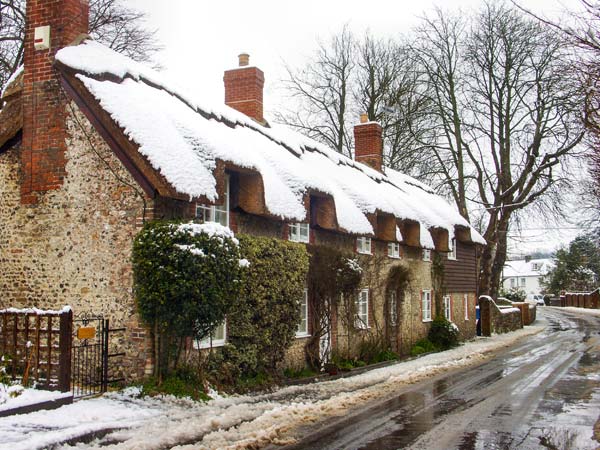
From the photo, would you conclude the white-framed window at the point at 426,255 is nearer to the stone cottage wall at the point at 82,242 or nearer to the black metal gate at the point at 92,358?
the stone cottage wall at the point at 82,242

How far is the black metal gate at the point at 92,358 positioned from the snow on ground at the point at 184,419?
696 millimetres

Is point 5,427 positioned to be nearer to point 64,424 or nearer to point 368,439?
point 64,424

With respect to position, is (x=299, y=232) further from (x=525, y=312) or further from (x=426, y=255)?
(x=525, y=312)

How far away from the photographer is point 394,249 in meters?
23.8

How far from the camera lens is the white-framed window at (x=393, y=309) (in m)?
22.6

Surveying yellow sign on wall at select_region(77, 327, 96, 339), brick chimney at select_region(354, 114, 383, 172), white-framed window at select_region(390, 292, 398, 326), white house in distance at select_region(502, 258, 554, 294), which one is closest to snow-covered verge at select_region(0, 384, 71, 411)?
yellow sign on wall at select_region(77, 327, 96, 339)

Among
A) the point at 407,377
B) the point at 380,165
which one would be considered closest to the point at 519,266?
the point at 380,165

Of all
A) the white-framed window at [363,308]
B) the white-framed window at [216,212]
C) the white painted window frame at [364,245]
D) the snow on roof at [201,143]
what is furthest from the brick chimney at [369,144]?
the white-framed window at [216,212]

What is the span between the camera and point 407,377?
1633 cm

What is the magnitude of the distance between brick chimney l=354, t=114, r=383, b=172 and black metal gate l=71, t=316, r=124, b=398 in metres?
18.5

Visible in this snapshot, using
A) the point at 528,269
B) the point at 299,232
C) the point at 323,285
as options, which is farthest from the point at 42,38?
the point at 528,269

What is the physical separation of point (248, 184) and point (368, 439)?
686 centimetres

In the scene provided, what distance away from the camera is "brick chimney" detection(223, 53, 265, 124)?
20.9 metres

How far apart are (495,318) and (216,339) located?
24.3 m
